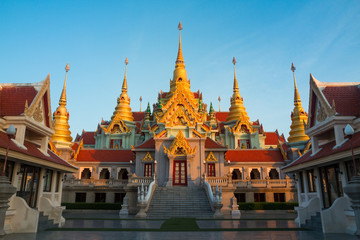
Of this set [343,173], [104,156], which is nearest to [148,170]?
[104,156]

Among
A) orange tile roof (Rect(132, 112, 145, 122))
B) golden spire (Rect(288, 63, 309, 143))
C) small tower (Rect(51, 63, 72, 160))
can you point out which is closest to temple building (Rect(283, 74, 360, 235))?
golden spire (Rect(288, 63, 309, 143))

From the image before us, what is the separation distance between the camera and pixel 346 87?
14.1 metres

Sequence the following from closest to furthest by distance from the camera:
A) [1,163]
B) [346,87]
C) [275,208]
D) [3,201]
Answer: [3,201], [1,163], [346,87], [275,208]

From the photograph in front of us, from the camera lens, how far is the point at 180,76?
50594mm

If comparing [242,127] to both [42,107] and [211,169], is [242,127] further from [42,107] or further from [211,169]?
[42,107]

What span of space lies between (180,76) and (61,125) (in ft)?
71.0

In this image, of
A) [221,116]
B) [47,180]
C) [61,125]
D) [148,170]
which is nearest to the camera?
[47,180]

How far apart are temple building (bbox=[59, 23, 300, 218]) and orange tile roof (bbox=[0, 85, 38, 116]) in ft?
33.4

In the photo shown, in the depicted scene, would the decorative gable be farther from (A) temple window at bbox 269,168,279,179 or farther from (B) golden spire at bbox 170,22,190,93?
(B) golden spire at bbox 170,22,190,93

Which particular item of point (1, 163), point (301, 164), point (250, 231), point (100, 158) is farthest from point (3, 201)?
point (100, 158)

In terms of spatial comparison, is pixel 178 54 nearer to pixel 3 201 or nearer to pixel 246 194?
pixel 246 194

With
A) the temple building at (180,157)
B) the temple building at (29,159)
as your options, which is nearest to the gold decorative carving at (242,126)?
the temple building at (180,157)

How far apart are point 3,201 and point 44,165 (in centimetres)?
491

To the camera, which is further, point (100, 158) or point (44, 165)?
point (100, 158)
